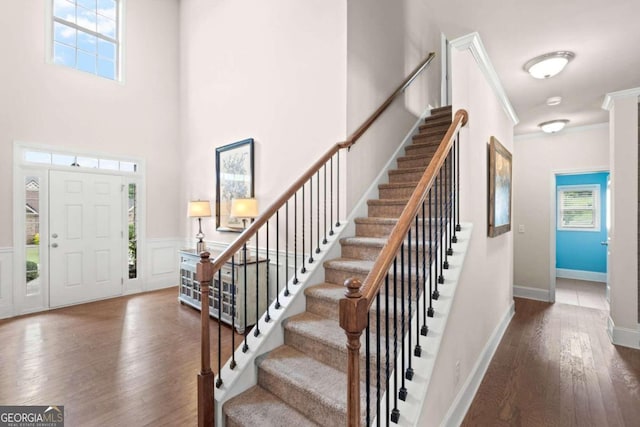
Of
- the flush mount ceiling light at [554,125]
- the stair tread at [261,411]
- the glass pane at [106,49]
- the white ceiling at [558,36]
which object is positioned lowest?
the stair tread at [261,411]

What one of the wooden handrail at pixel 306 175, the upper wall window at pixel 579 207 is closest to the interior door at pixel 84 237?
the wooden handrail at pixel 306 175

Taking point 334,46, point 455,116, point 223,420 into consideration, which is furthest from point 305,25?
point 223,420

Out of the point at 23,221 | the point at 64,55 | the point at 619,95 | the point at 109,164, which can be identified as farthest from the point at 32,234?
the point at 619,95

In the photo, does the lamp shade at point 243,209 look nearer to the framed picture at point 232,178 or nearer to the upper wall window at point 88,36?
the framed picture at point 232,178

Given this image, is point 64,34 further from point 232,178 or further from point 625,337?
point 625,337

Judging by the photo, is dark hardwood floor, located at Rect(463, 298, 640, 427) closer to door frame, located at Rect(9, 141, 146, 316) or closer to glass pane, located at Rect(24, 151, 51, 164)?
door frame, located at Rect(9, 141, 146, 316)

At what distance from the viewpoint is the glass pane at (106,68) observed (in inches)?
196

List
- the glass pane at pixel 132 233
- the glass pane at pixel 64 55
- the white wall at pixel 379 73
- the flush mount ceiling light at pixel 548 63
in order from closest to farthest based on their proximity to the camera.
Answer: the flush mount ceiling light at pixel 548 63 < the white wall at pixel 379 73 < the glass pane at pixel 64 55 < the glass pane at pixel 132 233

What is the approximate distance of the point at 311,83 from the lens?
11.2 feet

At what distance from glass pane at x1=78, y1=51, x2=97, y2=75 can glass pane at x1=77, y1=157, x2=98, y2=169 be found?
4.66ft

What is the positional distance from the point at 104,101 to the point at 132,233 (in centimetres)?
220

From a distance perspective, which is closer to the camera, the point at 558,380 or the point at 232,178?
the point at 558,380

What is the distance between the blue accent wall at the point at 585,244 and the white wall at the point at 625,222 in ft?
11.7

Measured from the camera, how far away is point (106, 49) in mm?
5090
